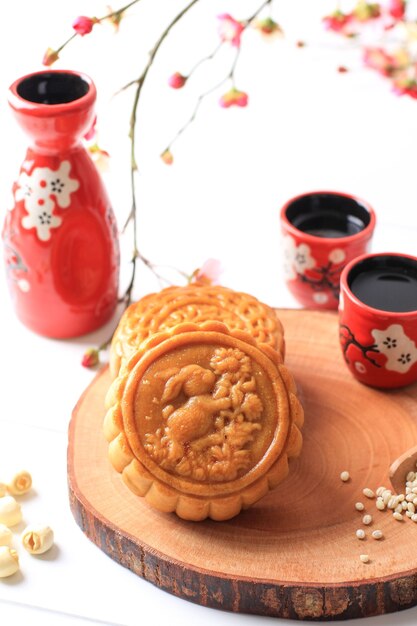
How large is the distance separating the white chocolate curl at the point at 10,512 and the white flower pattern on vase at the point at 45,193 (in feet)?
1.84

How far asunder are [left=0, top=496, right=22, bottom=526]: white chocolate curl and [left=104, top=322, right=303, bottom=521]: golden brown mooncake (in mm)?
224

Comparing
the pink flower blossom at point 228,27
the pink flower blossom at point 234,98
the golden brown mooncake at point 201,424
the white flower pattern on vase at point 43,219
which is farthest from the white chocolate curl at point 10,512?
the pink flower blossom at point 228,27

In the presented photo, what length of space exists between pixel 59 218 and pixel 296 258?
0.53 metres

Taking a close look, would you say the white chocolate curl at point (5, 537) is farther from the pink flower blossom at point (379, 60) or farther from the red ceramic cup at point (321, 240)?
the pink flower blossom at point (379, 60)

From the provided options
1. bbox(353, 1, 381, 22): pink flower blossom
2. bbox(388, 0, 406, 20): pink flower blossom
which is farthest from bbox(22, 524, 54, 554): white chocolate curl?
bbox(388, 0, 406, 20): pink flower blossom

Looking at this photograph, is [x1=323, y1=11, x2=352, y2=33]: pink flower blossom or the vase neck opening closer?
the vase neck opening

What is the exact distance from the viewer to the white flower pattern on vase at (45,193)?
205cm

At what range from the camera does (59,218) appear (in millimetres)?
2066

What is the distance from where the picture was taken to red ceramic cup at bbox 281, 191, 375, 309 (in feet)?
7.16

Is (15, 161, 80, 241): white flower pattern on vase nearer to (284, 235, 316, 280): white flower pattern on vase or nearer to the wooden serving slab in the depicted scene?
the wooden serving slab

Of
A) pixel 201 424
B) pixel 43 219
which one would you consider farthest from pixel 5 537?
pixel 43 219

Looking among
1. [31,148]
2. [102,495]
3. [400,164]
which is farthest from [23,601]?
[400,164]

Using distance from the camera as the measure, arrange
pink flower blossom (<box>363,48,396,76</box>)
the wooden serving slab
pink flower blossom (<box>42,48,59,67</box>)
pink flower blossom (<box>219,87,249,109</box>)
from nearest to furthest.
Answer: the wooden serving slab, pink flower blossom (<box>42,48,59,67</box>), pink flower blossom (<box>219,87,249,109</box>), pink flower blossom (<box>363,48,396,76</box>)

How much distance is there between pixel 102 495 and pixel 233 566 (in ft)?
0.89
